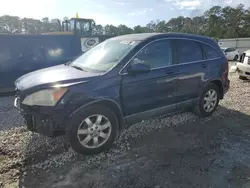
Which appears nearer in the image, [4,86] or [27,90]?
[27,90]

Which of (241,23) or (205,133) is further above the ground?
(241,23)

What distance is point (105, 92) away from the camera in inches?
123

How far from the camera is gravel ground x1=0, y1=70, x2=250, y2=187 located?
8.75 ft

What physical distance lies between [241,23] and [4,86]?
4985 centimetres

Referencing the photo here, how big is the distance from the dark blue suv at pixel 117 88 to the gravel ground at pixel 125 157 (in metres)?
0.32

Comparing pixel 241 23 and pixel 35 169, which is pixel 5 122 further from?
pixel 241 23

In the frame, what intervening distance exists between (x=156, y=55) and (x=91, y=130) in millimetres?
1741

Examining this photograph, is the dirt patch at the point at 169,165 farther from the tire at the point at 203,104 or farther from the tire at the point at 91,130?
the tire at the point at 203,104

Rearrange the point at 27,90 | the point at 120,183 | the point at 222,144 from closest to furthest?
the point at 120,183, the point at 27,90, the point at 222,144

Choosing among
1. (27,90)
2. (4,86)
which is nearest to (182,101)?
(27,90)

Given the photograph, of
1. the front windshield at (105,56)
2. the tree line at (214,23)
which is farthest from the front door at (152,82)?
the tree line at (214,23)

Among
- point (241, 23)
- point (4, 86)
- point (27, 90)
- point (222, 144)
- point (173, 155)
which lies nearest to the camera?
point (27, 90)

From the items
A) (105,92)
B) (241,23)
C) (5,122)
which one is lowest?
(5,122)

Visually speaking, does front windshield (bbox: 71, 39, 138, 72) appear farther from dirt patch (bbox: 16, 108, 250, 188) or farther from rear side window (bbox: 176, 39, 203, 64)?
dirt patch (bbox: 16, 108, 250, 188)
